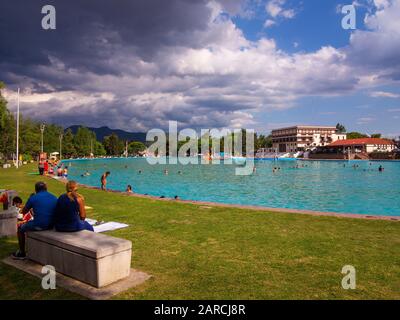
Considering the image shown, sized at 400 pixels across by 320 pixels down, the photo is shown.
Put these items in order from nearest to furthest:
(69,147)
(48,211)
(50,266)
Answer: (50,266) < (48,211) < (69,147)

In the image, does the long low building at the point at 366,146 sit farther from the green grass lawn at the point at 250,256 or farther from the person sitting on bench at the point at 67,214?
the person sitting on bench at the point at 67,214

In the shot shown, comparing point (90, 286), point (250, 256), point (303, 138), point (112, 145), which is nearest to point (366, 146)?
point (303, 138)

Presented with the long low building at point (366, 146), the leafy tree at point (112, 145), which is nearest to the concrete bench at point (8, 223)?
the long low building at point (366, 146)

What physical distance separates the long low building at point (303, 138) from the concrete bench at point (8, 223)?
149m

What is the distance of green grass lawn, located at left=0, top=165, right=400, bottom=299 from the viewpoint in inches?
222

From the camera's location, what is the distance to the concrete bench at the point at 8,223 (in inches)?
357

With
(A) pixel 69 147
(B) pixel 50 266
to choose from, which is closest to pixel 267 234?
(B) pixel 50 266

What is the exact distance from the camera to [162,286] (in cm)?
583

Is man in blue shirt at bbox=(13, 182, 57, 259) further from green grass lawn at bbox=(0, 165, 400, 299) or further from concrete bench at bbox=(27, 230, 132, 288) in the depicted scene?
green grass lawn at bbox=(0, 165, 400, 299)
